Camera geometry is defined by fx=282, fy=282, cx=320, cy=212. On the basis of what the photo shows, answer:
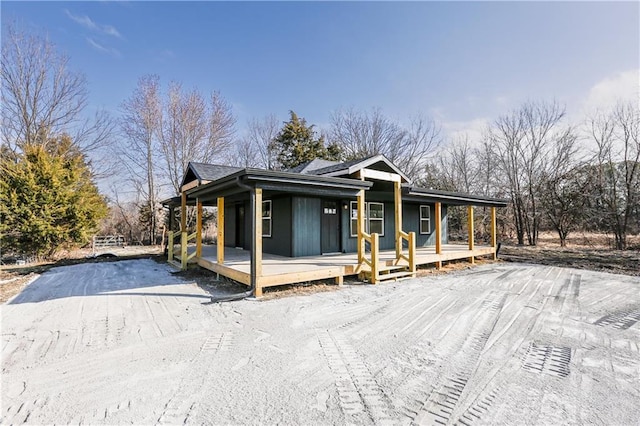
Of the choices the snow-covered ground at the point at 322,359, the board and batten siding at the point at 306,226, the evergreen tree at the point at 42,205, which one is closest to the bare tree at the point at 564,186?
the snow-covered ground at the point at 322,359

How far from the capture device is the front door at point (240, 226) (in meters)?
11.3

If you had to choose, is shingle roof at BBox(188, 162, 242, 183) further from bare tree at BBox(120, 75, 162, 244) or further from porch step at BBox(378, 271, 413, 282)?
bare tree at BBox(120, 75, 162, 244)

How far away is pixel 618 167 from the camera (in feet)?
47.6

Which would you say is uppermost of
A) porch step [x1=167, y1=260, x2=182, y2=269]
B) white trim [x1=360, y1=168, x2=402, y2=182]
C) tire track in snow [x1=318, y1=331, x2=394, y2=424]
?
white trim [x1=360, y1=168, x2=402, y2=182]

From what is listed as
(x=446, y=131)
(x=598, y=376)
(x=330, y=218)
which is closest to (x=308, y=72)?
(x=330, y=218)

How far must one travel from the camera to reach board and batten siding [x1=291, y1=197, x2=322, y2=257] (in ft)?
27.5

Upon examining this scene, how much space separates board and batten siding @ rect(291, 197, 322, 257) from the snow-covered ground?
315cm

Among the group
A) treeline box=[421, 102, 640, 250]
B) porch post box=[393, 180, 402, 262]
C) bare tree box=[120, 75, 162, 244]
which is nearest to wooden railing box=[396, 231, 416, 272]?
porch post box=[393, 180, 402, 262]

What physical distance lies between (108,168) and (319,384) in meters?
19.6

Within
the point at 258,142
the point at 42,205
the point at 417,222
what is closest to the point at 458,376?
the point at 417,222

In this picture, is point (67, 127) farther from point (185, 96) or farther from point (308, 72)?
point (308, 72)

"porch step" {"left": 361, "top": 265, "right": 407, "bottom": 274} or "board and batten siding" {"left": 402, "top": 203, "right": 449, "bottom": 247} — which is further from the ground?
"board and batten siding" {"left": 402, "top": 203, "right": 449, "bottom": 247}

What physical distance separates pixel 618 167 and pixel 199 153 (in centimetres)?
2362

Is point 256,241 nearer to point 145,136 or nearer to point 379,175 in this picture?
point 379,175
